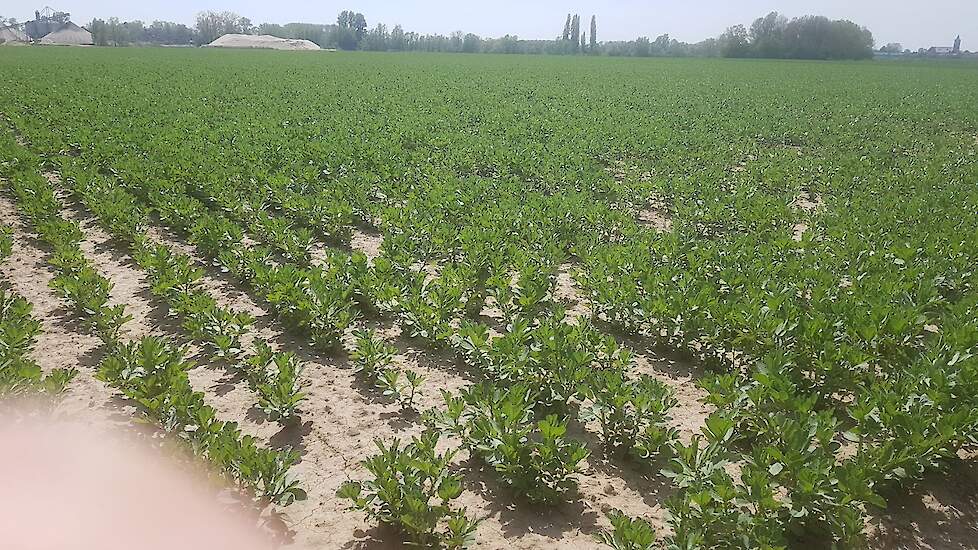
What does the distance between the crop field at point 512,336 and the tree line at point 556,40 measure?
9891 cm

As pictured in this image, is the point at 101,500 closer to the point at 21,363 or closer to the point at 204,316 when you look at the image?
the point at 21,363

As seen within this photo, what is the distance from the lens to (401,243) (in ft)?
27.1

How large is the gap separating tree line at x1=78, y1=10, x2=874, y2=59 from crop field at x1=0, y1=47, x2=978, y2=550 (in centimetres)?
9891

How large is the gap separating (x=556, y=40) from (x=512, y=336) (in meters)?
166

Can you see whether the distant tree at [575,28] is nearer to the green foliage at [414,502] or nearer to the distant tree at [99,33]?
the distant tree at [99,33]

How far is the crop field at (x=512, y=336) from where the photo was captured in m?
3.86

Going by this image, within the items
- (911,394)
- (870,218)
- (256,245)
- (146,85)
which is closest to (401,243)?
(256,245)

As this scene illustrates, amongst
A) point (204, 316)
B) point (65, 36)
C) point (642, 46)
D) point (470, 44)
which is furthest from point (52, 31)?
point (204, 316)

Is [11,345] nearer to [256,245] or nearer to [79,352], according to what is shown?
[79,352]

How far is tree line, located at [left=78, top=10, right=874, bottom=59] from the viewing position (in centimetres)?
9700

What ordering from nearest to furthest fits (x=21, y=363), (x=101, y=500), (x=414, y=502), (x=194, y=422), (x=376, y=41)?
(x=414, y=502) < (x=101, y=500) < (x=194, y=422) < (x=21, y=363) < (x=376, y=41)

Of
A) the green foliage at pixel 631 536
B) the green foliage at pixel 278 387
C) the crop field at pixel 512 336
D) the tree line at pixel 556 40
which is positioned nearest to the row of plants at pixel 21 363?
the crop field at pixel 512 336

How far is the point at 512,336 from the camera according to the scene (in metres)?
5.28

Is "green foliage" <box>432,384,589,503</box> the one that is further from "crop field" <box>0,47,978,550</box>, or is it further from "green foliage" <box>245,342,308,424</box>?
"green foliage" <box>245,342,308,424</box>
